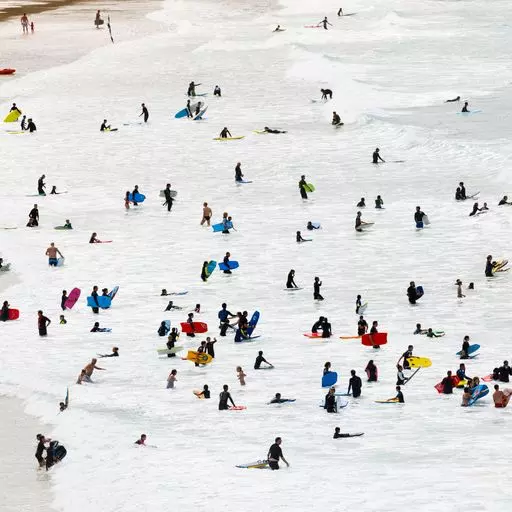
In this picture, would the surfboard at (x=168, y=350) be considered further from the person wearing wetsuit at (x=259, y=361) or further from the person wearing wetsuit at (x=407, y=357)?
the person wearing wetsuit at (x=407, y=357)

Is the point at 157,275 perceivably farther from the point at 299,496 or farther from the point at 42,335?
the point at 299,496

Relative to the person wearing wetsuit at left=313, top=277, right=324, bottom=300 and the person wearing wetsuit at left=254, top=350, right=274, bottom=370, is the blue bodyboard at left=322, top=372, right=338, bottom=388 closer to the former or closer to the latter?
the person wearing wetsuit at left=254, top=350, right=274, bottom=370

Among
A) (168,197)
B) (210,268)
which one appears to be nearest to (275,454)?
(210,268)

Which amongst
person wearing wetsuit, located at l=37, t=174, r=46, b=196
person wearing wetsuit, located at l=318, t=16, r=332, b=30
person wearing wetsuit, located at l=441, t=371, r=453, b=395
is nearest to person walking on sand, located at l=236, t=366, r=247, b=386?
person wearing wetsuit, located at l=441, t=371, r=453, b=395

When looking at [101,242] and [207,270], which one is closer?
[207,270]

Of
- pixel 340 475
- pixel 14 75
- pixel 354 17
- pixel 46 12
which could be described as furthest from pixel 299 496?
pixel 46 12
